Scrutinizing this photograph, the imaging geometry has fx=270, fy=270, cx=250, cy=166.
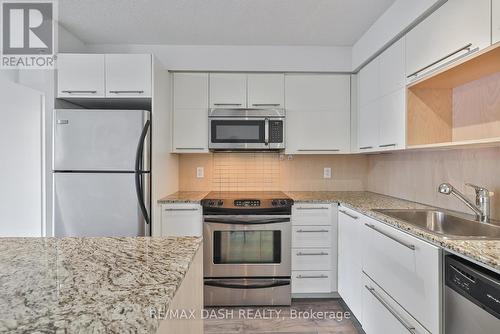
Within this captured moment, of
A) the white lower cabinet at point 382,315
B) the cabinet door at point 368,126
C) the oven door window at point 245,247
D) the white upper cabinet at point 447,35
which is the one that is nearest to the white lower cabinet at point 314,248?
the oven door window at point 245,247

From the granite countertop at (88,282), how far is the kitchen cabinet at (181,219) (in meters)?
1.29

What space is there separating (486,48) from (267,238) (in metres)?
1.88

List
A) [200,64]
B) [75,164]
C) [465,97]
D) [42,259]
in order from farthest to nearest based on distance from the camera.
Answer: [200,64] → [75,164] → [465,97] → [42,259]

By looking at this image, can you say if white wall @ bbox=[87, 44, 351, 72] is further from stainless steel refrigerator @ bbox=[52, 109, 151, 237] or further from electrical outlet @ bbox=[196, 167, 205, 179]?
electrical outlet @ bbox=[196, 167, 205, 179]

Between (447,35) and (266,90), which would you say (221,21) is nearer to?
(266,90)

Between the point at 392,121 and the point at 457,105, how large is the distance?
391 millimetres

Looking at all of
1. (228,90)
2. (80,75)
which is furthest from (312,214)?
(80,75)

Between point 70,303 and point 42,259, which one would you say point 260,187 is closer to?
point 42,259

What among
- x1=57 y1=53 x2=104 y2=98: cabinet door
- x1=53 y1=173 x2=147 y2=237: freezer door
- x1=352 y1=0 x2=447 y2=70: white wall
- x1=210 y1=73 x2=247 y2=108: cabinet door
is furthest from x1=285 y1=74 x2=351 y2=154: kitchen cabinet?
x1=57 y1=53 x2=104 y2=98: cabinet door

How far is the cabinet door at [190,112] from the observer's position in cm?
267

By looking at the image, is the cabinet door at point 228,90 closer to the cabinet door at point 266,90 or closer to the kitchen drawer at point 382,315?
the cabinet door at point 266,90

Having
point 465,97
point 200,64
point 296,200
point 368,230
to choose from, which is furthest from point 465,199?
point 200,64

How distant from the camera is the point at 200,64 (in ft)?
8.63

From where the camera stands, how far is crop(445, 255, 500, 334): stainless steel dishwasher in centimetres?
89
